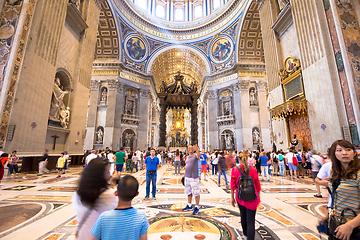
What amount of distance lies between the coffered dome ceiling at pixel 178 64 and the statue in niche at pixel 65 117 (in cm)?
1849

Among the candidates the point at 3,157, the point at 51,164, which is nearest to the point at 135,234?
the point at 3,157

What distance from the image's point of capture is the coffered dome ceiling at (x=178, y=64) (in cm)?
2738

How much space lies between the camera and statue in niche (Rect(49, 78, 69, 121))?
8.94 metres

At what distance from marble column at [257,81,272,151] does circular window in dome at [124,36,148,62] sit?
17.2m

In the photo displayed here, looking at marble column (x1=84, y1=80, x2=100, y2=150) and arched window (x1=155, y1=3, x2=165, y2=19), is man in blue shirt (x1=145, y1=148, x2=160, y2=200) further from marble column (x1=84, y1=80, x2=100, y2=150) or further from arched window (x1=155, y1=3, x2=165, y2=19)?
arched window (x1=155, y1=3, x2=165, y2=19)

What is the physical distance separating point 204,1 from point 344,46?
2542cm

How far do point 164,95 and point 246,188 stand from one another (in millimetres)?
15573

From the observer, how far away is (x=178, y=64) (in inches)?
1286

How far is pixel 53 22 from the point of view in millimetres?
8453

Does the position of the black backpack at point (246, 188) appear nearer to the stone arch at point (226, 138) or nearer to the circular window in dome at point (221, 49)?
the stone arch at point (226, 138)

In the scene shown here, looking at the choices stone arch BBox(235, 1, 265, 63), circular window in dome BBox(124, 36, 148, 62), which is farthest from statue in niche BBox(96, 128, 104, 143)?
stone arch BBox(235, 1, 265, 63)

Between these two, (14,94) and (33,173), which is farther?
(33,173)

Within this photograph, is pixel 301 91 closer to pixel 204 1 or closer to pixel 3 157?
pixel 3 157

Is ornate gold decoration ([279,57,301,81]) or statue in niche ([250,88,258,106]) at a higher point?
statue in niche ([250,88,258,106])
